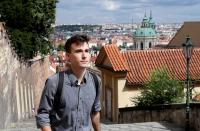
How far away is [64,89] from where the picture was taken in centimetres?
349

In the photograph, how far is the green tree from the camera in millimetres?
14734

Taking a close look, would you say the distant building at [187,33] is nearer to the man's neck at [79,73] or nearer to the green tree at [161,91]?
the green tree at [161,91]

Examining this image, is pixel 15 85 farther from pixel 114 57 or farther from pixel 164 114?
pixel 164 114

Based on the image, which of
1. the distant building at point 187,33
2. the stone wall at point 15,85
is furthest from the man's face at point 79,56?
the distant building at point 187,33

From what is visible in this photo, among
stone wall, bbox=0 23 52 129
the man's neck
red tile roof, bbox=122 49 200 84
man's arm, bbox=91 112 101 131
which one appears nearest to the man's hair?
the man's neck

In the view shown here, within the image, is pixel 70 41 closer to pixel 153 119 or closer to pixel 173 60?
pixel 153 119

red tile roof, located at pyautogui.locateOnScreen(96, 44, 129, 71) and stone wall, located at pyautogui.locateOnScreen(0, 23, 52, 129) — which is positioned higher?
red tile roof, located at pyautogui.locateOnScreen(96, 44, 129, 71)

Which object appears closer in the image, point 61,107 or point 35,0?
point 61,107

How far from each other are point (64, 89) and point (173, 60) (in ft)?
56.5

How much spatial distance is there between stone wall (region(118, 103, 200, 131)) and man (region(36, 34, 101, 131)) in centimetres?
592

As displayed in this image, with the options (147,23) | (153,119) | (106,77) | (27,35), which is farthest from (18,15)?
(147,23)

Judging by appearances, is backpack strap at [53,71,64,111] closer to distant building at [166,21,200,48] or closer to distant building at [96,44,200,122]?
distant building at [96,44,200,122]

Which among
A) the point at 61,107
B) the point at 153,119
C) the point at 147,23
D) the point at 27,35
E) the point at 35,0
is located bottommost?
the point at 153,119

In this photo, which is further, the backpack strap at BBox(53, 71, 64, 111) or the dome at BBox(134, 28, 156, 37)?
the dome at BBox(134, 28, 156, 37)
